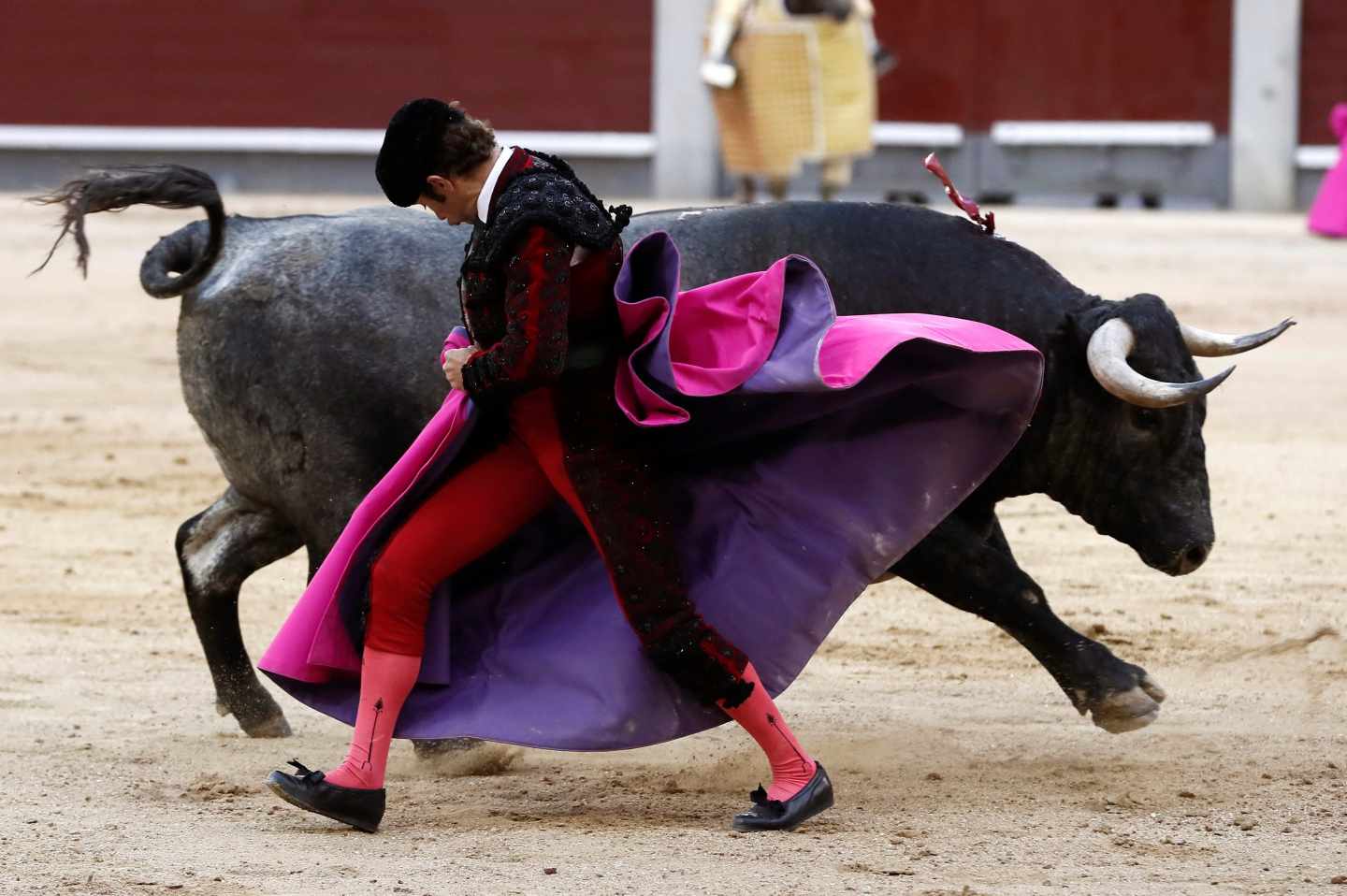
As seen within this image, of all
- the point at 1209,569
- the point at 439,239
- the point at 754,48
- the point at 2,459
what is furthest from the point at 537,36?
the point at 439,239

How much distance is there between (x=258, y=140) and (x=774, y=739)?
1093cm

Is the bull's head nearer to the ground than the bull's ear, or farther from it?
nearer to the ground

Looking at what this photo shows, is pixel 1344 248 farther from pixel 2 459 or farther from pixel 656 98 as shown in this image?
pixel 2 459

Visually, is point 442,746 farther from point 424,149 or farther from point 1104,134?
point 1104,134

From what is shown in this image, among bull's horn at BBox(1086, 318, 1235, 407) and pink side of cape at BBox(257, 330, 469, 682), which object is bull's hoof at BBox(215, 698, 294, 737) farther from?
bull's horn at BBox(1086, 318, 1235, 407)

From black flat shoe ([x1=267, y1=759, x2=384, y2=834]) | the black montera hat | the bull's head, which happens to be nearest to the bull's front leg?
the bull's head

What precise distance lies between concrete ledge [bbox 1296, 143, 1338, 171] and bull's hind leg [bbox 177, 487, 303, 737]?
32.6ft

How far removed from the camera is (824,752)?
3391 millimetres

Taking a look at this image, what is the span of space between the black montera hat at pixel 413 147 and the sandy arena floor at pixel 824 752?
819mm

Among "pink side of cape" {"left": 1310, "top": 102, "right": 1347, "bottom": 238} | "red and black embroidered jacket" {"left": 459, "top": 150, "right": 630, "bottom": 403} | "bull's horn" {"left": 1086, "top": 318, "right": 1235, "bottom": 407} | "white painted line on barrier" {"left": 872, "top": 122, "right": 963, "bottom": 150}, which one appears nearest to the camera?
"red and black embroidered jacket" {"left": 459, "top": 150, "right": 630, "bottom": 403}

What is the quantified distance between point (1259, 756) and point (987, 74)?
9.89 meters

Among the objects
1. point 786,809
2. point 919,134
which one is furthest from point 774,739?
point 919,134

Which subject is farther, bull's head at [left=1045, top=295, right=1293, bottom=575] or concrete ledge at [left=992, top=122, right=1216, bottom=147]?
concrete ledge at [left=992, top=122, right=1216, bottom=147]

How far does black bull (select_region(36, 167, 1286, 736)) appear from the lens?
328cm
